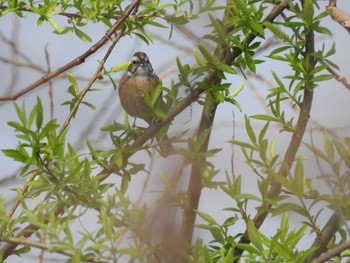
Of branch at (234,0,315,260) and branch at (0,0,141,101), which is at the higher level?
branch at (0,0,141,101)

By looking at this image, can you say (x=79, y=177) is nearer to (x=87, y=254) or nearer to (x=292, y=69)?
(x=87, y=254)

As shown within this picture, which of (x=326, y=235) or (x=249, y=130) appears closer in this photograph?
(x=326, y=235)

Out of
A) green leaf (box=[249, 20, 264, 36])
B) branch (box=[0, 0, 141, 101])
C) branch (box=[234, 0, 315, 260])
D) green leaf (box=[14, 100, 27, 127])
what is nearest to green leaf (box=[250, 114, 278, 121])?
branch (box=[234, 0, 315, 260])

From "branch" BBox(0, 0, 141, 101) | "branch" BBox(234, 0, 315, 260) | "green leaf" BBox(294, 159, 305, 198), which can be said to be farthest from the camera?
"branch" BBox(0, 0, 141, 101)

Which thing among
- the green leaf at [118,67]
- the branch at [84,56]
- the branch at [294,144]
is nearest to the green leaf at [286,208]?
the branch at [294,144]

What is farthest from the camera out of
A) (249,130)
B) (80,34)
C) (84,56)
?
(80,34)

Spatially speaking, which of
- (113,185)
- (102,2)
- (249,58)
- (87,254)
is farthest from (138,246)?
(102,2)

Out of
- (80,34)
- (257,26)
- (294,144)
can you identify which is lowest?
(294,144)

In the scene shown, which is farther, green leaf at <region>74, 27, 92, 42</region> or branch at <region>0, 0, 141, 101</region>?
green leaf at <region>74, 27, 92, 42</region>

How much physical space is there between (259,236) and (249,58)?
43cm

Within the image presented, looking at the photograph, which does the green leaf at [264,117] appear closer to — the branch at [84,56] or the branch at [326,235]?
the branch at [326,235]

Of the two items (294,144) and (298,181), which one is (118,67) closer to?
(294,144)

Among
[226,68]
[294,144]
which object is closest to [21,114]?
[226,68]

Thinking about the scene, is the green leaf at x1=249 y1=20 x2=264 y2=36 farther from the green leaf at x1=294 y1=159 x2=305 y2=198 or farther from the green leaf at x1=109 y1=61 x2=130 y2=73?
the green leaf at x1=109 y1=61 x2=130 y2=73
